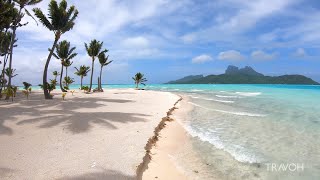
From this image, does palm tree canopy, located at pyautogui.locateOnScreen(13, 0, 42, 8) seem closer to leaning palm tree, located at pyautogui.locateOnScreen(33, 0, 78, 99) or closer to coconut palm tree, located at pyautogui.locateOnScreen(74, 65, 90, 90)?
leaning palm tree, located at pyautogui.locateOnScreen(33, 0, 78, 99)

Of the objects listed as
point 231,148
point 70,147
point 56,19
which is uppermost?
point 56,19

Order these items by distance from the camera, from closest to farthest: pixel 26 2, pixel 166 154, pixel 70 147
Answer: pixel 70 147 → pixel 166 154 → pixel 26 2

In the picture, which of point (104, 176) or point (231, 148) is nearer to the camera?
point (104, 176)

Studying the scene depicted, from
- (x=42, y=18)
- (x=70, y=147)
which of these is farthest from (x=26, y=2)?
(x=70, y=147)

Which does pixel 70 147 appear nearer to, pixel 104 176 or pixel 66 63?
pixel 104 176

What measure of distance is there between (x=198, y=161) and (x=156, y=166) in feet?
4.87

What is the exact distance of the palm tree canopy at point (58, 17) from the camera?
24719 mm

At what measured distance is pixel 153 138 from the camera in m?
9.95

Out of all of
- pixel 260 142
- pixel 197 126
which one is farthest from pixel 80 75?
pixel 260 142

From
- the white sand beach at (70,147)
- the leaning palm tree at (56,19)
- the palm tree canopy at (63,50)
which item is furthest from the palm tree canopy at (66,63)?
the white sand beach at (70,147)

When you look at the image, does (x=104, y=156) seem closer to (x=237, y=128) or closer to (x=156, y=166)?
(x=156, y=166)

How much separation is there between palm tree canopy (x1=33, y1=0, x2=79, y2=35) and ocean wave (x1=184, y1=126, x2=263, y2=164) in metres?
17.8

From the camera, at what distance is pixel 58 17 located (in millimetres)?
24891

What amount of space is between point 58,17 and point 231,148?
2077 centimetres
